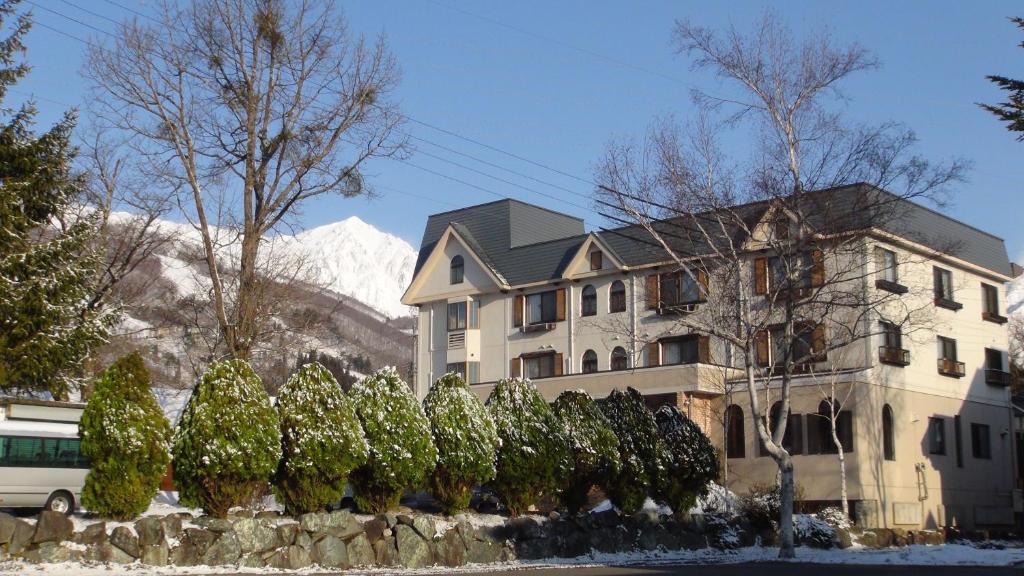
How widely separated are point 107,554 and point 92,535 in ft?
1.39

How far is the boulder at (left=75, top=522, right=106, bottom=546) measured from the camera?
1900 centimetres

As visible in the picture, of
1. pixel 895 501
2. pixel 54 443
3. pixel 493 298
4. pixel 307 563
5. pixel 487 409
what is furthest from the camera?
pixel 493 298

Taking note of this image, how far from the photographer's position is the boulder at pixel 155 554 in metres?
19.4

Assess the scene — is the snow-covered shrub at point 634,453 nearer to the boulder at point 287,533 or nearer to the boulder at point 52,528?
the boulder at point 287,533

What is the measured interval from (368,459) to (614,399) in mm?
8717

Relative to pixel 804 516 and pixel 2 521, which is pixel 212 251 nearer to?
pixel 2 521

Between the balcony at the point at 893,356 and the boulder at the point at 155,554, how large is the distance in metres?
28.5

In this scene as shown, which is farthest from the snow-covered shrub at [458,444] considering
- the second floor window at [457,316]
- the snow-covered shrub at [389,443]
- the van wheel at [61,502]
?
the second floor window at [457,316]

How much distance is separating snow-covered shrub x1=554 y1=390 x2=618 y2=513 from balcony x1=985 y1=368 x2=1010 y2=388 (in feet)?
82.1

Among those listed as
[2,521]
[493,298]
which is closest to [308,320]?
[2,521]

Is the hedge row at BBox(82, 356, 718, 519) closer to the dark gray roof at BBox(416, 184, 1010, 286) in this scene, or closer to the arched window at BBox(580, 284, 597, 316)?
the dark gray roof at BBox(416, 184, 1010, 286)

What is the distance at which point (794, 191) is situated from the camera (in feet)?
87.0

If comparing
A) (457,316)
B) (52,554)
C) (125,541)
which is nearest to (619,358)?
(457,316)

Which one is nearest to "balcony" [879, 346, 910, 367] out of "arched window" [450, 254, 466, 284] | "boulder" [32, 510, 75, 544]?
"arched window" [450, 254, 466, 284]
